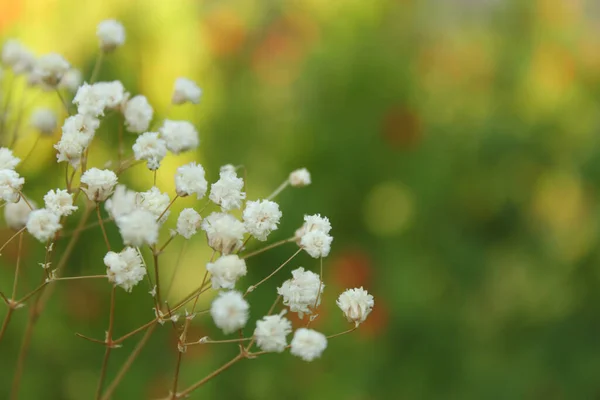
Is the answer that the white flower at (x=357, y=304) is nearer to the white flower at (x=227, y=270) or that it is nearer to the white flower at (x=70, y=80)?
the white flower at (x=227, y=270)

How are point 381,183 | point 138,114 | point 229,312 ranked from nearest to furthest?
1. point 229,312
2. point 138,114
3. point 381,183

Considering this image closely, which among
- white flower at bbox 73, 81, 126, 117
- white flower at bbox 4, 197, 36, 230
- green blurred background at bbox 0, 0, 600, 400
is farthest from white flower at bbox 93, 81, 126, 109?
green blurred background at bbox 0, 0, 600, 400

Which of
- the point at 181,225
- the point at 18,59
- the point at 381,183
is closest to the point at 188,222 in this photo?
the point at 181,225

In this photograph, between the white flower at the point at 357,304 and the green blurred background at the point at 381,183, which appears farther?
the green blurred background at the point at 381,183

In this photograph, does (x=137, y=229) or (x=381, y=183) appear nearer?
(x=137, y=229)

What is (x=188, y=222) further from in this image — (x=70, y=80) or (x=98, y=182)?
(x=70, y=80)

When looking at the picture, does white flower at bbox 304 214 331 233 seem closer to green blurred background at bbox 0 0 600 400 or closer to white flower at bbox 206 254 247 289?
white flower at bbox 206 254 247 289

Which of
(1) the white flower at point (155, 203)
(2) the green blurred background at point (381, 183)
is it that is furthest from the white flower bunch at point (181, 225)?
(2) the green blurred background at point (381, 183)
